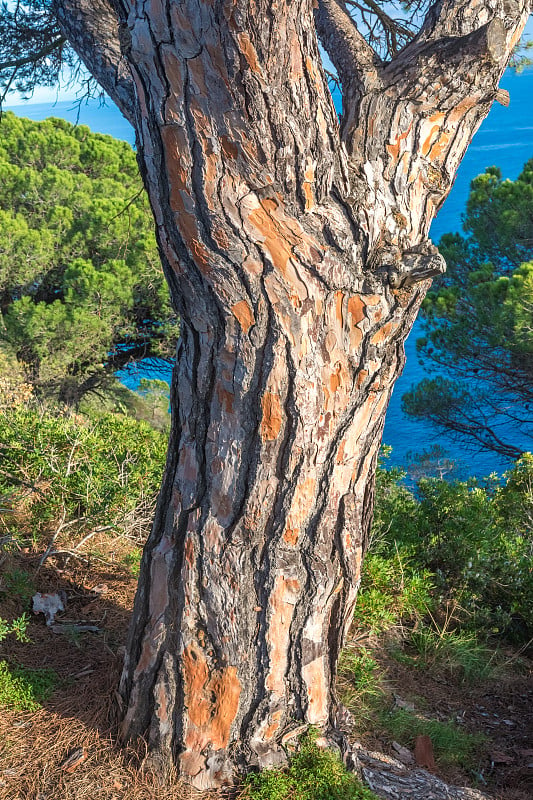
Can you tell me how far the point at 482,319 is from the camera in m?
8.34

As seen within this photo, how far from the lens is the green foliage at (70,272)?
10289 mm

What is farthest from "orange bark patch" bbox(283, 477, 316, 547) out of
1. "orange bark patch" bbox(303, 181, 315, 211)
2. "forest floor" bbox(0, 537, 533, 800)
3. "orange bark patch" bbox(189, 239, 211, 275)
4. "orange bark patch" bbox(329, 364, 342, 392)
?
"forest floor" bbox(0, 537, 533, 800)

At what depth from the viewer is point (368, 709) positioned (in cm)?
287

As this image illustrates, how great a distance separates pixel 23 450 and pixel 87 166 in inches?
380

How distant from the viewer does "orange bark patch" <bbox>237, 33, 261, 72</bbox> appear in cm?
173

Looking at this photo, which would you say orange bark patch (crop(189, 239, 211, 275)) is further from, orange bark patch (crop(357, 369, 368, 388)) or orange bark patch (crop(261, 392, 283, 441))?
orange bark patch (crop(357, 369, 368, 388))

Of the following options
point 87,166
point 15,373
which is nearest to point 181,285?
point 15,373

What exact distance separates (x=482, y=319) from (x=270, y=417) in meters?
6.98

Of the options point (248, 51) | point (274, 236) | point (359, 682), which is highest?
point (248, 51)

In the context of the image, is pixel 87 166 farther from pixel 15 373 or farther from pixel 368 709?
pixel 368 709

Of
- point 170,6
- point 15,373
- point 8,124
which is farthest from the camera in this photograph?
point 8,124

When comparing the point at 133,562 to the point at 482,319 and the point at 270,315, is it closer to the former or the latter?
the point at 270,315

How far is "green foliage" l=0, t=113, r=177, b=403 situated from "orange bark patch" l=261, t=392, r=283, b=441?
28.3ft

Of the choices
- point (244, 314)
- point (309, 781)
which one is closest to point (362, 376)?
point (244, 314)
